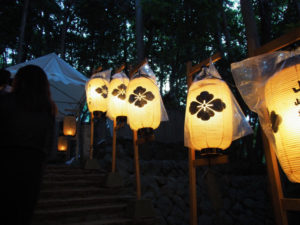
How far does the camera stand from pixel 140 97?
175 inches

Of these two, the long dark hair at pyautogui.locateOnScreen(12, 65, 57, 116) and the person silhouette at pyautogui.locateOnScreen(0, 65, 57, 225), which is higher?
the long dark hair at pyautogui.locateOnScreen(12, 65, 57, 116)

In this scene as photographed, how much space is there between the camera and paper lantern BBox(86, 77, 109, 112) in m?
6.58

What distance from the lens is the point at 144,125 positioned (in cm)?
435

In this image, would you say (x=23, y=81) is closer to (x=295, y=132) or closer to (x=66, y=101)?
(x=295, y=132)

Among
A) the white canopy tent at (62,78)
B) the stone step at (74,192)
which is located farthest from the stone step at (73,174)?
the white canopy tent at (62,78)

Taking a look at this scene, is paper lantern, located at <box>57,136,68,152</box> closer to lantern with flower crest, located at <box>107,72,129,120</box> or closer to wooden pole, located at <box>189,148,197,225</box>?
lantern with flower crest, located at <box>107,72,129,120</box>

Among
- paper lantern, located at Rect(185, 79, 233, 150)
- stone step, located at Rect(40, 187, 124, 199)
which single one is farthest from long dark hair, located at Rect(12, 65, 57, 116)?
stone step, located at Rect(40, 187, 124, 199)

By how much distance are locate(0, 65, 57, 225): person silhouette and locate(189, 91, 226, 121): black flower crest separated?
192 centimetres

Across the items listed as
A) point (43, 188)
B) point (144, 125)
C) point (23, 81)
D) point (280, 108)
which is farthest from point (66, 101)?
point (280, 108)

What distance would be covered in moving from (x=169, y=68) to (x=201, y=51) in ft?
12.9

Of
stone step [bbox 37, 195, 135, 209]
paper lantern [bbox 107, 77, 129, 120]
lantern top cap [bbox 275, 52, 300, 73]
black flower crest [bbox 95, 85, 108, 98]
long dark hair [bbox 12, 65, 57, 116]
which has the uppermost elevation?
black flower crest [bbox 95, 85, 108, 98]

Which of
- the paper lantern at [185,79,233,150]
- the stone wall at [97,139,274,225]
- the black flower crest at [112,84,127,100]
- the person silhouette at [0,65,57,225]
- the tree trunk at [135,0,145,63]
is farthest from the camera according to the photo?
the tree trunk at [135,0,145,63]

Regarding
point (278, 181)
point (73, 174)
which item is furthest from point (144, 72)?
point (73, 174)

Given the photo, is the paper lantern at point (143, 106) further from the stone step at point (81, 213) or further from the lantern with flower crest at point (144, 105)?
the stone step at point (81, 213)
